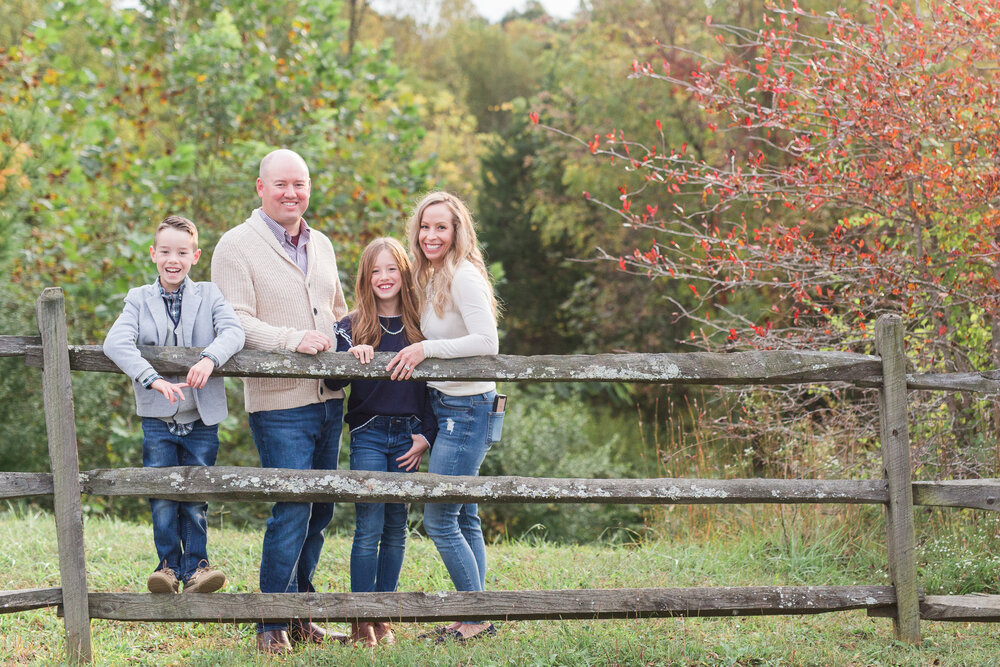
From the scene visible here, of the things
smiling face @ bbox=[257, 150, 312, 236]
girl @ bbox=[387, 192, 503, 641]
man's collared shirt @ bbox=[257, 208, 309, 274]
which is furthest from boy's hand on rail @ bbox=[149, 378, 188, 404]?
girl @ bbox=[387, 192, 503, 641]

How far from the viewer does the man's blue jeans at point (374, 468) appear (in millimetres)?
4480

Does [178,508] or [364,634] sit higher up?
[178,508]

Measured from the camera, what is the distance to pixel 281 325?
447 cm

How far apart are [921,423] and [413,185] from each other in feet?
23.6

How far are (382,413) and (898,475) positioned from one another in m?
2.52

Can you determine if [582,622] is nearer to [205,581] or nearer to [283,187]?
[205,581]

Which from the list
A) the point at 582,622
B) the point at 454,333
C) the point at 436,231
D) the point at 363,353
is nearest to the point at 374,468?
the point at 363,353

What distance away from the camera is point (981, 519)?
5.91 metres

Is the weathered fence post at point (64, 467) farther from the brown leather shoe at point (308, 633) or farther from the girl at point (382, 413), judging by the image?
the girl at point (382, 413)

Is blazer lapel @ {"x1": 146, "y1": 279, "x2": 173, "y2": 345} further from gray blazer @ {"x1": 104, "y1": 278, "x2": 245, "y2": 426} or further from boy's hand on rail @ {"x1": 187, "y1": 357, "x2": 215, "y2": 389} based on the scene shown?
boy's hand on rail @ {"x1": 187, "y1": 357, "x2": 215, "y2": 389}

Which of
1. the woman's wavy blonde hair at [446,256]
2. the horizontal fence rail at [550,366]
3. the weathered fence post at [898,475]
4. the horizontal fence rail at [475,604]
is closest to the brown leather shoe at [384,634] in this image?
the horizontal fence rail at [475,604]

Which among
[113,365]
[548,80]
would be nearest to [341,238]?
[113,365]

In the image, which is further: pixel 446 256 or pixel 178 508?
pixel 446 256

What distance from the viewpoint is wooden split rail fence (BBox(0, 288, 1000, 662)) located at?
4.12 meters
